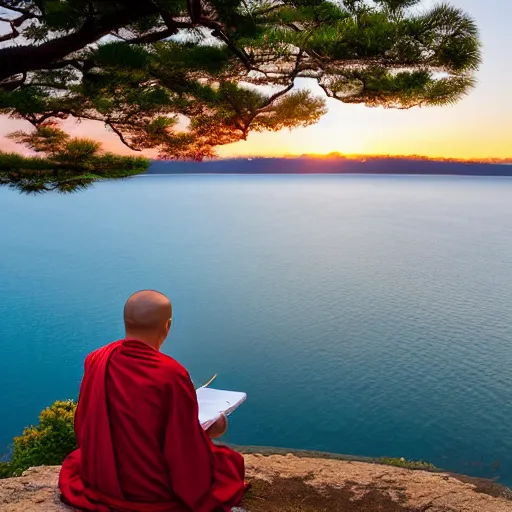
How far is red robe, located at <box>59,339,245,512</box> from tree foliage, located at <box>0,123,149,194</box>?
11.8 ft

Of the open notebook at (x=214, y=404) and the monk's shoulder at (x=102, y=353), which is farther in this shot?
the open notebook at (x=214, y=404)

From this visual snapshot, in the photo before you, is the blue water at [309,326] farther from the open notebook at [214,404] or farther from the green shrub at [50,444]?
the open notebook at [214,404]

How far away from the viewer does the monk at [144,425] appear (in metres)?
3.58

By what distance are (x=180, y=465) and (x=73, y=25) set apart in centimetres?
389

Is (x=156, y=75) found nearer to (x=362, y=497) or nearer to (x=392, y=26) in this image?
(x=392, y=26)

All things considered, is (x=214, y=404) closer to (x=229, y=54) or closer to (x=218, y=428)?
(x=218, y=428)

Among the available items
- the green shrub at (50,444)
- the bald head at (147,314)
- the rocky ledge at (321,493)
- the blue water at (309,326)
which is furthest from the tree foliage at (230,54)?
the blue water at (309,326)

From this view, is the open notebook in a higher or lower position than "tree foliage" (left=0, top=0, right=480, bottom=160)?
lower

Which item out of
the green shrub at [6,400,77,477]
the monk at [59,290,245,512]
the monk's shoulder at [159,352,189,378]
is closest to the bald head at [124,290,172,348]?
the monk at [59,290,245,512]

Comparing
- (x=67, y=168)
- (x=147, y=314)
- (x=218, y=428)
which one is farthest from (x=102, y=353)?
(x=67, y=168)

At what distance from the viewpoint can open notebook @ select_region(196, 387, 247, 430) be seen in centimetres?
432

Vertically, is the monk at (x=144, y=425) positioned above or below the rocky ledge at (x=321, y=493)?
above

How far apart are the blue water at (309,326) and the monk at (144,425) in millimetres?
15921

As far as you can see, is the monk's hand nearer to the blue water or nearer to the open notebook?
the open notebook
